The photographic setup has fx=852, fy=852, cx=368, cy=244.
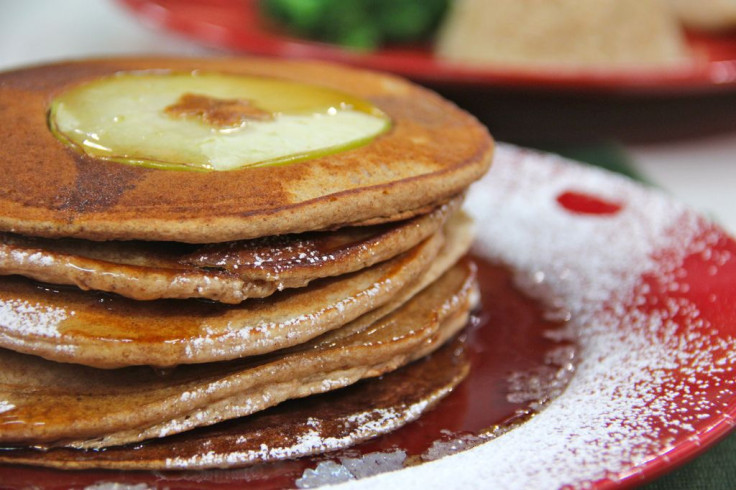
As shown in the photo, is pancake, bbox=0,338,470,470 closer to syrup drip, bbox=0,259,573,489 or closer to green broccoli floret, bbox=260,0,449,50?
syrup drip, bbox=0,259,573,489

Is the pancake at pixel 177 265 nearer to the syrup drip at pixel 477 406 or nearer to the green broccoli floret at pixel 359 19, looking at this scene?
the syrup drip at pixel 477 406

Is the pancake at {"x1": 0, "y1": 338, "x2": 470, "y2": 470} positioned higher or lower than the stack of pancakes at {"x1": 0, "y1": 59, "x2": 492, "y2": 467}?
lower

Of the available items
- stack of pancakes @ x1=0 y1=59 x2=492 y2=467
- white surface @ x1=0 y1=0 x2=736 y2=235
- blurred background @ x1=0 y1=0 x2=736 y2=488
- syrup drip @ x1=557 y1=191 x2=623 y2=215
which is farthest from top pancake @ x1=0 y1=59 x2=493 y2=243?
blurred background @ x1=0 y1=0 x2=736 y2=488

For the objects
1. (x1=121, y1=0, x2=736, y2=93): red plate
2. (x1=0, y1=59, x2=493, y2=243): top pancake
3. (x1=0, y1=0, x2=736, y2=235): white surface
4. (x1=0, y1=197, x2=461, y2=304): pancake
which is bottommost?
(x1=0, y1=0, x2=736, y2=235): white surface

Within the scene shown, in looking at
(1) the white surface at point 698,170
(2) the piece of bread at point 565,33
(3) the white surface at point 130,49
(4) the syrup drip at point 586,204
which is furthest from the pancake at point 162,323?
Answer: (2) the piece of bread at point 565,33

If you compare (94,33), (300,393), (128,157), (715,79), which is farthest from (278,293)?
(94,33)

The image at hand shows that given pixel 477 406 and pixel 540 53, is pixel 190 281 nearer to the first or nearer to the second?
pixel 477 406

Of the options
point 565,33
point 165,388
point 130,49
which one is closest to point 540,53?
point 565,33
